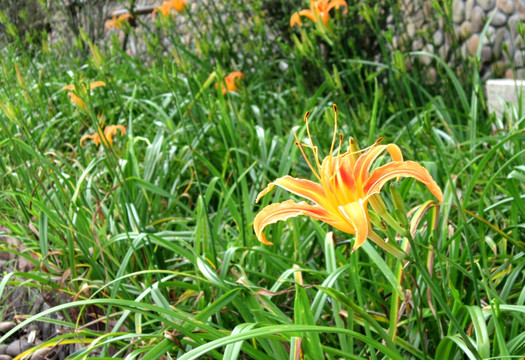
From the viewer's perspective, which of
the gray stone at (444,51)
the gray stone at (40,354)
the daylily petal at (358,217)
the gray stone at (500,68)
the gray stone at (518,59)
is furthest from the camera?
the gray stone at (444,51)

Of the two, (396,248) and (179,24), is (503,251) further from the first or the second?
(179,24)

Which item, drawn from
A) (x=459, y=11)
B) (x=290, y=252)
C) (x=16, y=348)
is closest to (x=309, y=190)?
(x=290, y=252)

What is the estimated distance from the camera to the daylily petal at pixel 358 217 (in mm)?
824

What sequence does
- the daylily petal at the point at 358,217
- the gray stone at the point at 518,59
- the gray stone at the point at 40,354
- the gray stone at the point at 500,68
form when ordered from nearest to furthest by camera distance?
the daylily petal at the point at 358,217, the gray stone at the point at 40,354, the gray stone at the point at 500,68, the gray stone at the point at 518,59

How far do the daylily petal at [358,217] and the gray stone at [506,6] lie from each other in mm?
4092

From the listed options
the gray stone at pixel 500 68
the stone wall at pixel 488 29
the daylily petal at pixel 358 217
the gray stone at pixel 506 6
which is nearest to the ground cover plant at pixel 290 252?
the daylily petal at pixel 358 217

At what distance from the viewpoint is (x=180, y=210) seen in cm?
284

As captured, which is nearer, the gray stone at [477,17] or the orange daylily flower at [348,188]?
the orange daylily flower at [348,188]

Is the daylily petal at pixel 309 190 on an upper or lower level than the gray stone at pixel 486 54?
upper

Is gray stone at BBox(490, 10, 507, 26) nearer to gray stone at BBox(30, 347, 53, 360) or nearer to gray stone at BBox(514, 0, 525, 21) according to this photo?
gray stone at BBox(514, 0, 525, 21)

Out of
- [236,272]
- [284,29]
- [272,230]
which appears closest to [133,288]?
[236,272]

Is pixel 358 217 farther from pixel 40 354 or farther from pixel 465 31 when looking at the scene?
pixel 465 31

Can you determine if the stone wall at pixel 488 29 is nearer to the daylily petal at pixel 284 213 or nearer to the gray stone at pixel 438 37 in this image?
the gray stone at pixel 438 37

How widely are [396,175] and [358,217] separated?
0.10m
